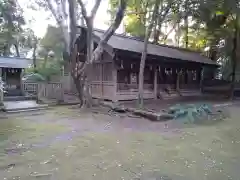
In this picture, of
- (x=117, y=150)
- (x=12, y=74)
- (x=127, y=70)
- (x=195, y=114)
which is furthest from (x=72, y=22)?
(x=12, y=74)

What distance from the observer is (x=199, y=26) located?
1933 cm

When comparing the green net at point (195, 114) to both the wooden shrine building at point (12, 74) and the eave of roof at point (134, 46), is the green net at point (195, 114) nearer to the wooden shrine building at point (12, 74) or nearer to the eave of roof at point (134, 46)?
the eave of roof at point (134, 46)

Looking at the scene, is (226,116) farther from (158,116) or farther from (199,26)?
(199,26)

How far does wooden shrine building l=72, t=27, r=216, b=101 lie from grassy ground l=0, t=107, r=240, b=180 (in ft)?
14.7

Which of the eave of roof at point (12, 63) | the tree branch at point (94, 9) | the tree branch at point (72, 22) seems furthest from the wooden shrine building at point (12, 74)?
the tree branch at point (94, 9)

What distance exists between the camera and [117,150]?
16.8 ft

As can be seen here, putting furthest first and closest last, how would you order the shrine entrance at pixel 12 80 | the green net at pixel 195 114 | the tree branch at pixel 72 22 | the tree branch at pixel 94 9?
the shrine entrance at pixel 12 80 < the tree branch at pixel 94 9 < the tree branch at pixel 72 22 < the green net at pixel 195 114

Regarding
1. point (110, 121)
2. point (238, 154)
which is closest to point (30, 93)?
point (110, 121)

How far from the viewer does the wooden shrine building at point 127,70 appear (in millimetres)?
12383

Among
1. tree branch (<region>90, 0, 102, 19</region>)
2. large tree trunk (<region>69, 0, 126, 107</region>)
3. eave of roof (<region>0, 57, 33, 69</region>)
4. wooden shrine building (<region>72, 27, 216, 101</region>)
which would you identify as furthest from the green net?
eave of roof (<region>0, 57, 33, 69</region>)

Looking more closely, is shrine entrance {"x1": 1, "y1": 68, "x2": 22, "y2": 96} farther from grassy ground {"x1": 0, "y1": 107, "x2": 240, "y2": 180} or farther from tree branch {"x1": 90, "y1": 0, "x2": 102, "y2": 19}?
tree branch {"x1": 90, "y1": 0, "x2": 102, "y2": 19}

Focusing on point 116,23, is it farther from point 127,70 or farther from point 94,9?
point 127,70

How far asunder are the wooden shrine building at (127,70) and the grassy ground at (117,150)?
4.49 metres

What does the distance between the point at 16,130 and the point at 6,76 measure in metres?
10.4
